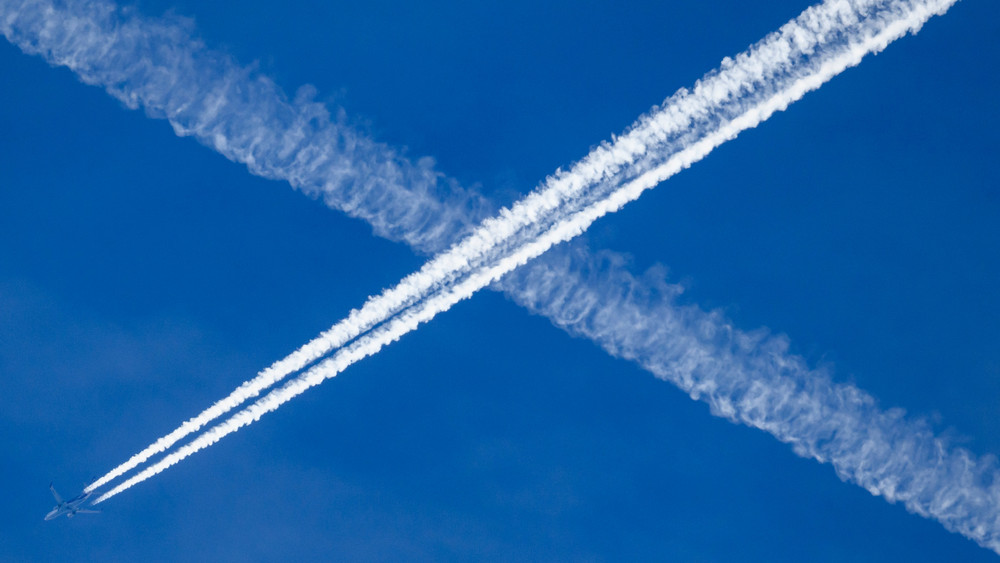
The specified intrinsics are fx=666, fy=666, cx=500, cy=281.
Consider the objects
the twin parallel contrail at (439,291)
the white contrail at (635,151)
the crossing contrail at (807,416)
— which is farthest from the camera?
the crossing contrail at (807,416)

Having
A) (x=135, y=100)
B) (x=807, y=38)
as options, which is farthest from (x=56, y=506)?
(x=807, y=38)

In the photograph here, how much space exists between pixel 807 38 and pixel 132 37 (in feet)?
72.0

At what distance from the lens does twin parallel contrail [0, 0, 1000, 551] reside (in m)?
21.8

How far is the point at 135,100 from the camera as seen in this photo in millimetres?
23672

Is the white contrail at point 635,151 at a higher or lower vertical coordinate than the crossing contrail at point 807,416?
higher

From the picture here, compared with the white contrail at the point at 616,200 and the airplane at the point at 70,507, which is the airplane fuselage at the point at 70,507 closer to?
the airplane at the point at 70,507

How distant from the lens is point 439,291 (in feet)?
67.7

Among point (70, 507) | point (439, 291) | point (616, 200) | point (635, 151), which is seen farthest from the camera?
point (70, 507)

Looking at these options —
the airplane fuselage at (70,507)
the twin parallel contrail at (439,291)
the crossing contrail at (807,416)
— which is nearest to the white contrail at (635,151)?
the twin parallel contrail at (439,291)

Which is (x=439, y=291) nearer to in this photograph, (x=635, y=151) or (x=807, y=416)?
(x=635, y=151)

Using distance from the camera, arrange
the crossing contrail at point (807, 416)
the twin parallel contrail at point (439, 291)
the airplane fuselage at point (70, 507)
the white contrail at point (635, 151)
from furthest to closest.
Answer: the airplane fuselage at point (70, 507)
the crossing contrail at point (807, 416)
the twin parallel contrail at point (439, 291)
the white contrail at point (635, 151)

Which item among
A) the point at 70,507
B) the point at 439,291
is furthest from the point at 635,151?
the point at 70,507

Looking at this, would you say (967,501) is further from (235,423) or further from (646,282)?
(235,423)

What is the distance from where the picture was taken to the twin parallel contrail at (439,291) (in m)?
21.8
